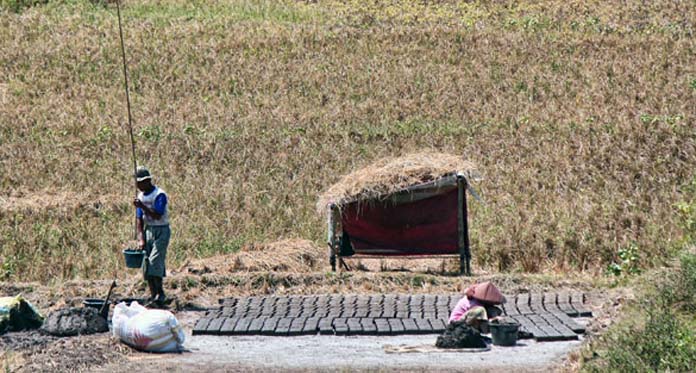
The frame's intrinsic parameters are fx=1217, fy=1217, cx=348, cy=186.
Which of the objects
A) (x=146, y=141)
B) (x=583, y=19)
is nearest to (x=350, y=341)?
(x=146, y=141)

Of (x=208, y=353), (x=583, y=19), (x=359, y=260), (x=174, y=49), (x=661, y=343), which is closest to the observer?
(x=661, y=343)

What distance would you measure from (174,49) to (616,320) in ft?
62.6

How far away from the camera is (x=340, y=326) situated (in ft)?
38.6

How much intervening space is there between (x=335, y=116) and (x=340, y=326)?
1203 centimetres

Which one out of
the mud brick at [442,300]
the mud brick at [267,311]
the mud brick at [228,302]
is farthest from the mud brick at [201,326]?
the mud brick at [442,300]

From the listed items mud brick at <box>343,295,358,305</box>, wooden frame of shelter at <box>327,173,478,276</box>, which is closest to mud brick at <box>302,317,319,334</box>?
mud brick at <box>343,295,358,305</box>

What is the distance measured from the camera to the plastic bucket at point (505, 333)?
425 inches

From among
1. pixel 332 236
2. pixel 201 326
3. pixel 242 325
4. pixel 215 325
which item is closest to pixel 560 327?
pixel 242 325

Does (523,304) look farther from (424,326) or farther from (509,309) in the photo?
(424,326)

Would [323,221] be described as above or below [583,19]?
below

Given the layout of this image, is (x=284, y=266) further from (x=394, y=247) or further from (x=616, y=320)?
(x=616, y=320)

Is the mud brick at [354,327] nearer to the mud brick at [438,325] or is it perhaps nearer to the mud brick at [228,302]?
the mud brick at [438,325]

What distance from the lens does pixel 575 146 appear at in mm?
Answer: 20281

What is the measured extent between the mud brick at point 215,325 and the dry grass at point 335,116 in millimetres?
3187
